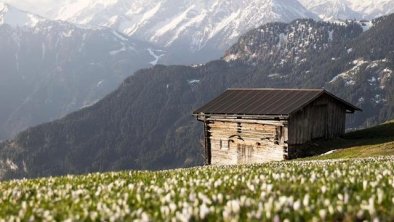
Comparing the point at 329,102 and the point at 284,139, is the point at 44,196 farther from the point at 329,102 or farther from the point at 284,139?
the point at 329,102

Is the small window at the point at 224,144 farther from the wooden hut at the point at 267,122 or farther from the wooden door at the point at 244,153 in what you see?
the wooden door at the point at 244,153

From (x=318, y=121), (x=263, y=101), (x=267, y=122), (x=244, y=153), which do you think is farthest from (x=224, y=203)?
(x=244, y=153)

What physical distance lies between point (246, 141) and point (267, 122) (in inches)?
182

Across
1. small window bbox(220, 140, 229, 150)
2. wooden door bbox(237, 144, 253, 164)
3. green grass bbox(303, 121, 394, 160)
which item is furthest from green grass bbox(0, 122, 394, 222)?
small window bbox(220, 140, 229, 150)

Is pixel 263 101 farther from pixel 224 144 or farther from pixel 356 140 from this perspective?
pixel 356 140

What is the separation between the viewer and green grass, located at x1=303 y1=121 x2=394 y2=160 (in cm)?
4653

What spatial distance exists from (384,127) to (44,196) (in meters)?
61.2

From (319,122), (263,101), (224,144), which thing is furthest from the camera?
(224,144)

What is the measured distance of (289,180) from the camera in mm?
9727

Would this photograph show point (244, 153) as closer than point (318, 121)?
No

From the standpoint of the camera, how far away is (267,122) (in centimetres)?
5978

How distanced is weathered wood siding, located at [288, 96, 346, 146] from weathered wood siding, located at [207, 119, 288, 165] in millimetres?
1519

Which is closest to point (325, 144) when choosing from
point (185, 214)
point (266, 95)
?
point (266, 95)

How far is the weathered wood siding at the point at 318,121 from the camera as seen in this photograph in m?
58.5
